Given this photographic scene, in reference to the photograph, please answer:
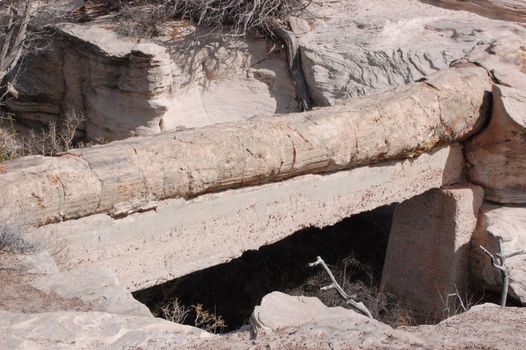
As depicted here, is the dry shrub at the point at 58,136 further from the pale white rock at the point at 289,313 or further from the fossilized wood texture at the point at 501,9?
the pale white rock at the point at 289,313

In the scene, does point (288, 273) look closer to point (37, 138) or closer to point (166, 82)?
point (166, 82)

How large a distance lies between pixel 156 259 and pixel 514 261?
305cm

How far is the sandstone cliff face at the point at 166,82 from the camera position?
34.9 feet

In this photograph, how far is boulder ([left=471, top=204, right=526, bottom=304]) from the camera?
23.2ft

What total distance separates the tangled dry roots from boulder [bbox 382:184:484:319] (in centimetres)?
399

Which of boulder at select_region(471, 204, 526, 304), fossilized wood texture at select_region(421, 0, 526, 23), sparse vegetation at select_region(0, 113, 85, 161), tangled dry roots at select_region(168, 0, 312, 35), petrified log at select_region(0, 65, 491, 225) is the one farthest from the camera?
tangled dry roots at select_region(168, 0, 312, 35)

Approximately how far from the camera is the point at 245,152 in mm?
5906

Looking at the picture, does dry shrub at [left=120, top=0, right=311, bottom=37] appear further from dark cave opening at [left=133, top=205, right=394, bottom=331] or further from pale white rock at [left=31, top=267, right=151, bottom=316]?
pale white rock at [left=31, top=267, right=151, bottom=316]

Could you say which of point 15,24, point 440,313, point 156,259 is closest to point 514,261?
point 440,313

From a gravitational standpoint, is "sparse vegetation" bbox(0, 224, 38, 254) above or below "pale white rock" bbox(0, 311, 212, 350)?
below

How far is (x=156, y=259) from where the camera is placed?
5750 mm

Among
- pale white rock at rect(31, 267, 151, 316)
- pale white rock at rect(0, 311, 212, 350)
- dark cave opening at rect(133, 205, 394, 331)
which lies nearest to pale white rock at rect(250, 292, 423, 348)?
pale white rock at rect(0, 311, 212, 350)

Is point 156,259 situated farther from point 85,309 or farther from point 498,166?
point 498,166

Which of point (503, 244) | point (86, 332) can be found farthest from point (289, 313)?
point (503, 244)
